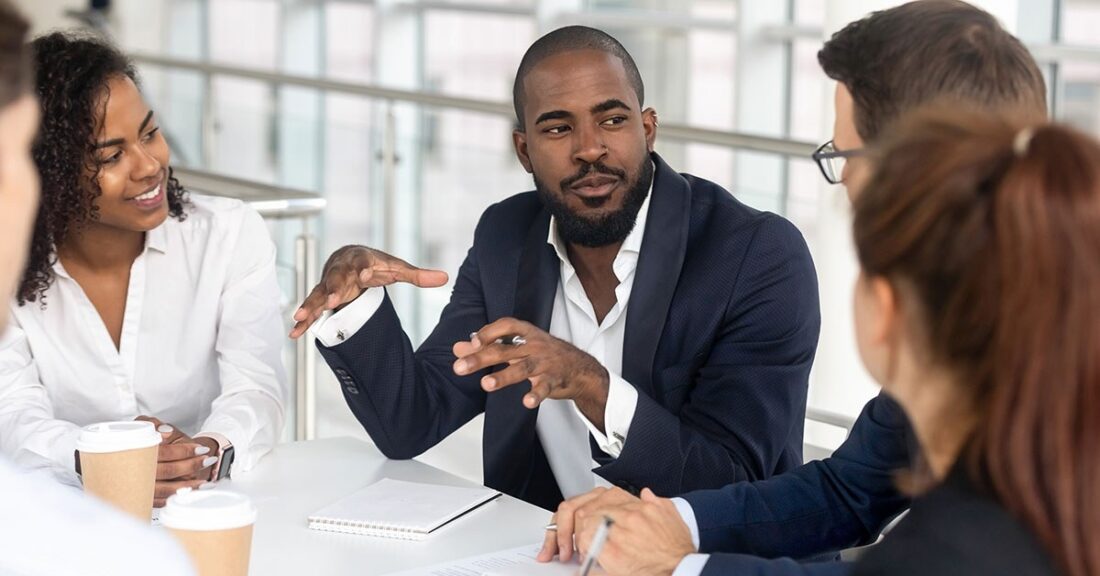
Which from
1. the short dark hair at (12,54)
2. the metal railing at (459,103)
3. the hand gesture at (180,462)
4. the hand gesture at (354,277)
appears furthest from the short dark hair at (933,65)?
the metal railing at (459,103)

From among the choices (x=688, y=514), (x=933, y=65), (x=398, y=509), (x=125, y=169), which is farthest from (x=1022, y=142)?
(x=125, y=169)

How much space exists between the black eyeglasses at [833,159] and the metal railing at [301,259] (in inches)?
64.2

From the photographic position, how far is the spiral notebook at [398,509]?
1.66 m

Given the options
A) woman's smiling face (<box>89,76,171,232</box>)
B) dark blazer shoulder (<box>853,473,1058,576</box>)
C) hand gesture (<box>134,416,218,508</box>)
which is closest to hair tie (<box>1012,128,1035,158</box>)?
dark blazer shoulder (<box>853,473,1058,576</box>)

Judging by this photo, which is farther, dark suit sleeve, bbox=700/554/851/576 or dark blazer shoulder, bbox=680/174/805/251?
dark blazer shoulder, bbox=680/174/805/251

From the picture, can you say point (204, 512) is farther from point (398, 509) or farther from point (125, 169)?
point (125, 169)

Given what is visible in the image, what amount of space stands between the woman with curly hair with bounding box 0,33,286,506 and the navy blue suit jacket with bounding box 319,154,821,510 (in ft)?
0.74

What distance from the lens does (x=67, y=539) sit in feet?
2.90

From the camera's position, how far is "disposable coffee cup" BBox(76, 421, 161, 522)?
1543mm

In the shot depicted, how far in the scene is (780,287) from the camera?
2.06 m

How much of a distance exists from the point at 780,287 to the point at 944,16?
673 mm

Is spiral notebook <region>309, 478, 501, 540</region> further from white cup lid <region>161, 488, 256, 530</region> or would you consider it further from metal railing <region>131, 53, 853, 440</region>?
metal railing <region>131, 53, 853, 440</region>

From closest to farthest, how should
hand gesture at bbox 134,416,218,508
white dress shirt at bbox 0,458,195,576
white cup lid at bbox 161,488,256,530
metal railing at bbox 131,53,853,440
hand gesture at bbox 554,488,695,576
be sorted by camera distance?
white dress shirt at bbox 0,458,195,576
white cup lid at bbox 161,488,256,530
hand gesture at bbox 554,488,695,576
hand gesture at bbox 134,416,218,508
metal railing at bbox 131,53,853,440

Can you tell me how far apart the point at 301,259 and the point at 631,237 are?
1.15m
